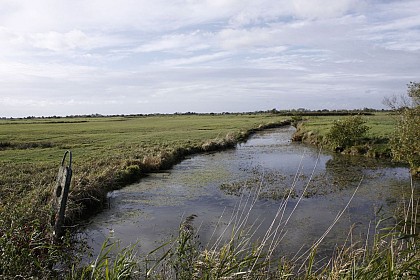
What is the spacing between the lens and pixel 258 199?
18969 millimetres

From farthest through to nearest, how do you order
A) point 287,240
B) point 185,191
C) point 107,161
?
point 107,161 < point 185,191 < point 287,240

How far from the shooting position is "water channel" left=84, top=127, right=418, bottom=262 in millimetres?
13867

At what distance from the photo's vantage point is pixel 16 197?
52.0ft

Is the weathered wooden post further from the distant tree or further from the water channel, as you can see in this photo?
the distant tree

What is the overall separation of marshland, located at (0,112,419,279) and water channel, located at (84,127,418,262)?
67 mm

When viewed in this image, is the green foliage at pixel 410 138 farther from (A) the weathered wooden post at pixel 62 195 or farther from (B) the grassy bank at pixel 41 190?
(A) the weathered wooden post at pixel 62 195

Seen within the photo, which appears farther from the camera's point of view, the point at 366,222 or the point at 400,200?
the point at 400,200

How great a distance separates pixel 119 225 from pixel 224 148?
2912cm

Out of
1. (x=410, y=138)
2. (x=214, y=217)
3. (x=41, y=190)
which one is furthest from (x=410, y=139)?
(x=41, y=190)

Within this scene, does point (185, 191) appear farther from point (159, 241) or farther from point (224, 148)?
point (224, 148)

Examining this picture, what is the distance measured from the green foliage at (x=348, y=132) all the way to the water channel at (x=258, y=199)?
6.30 metres

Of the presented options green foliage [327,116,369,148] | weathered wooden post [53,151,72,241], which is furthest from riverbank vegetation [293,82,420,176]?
weathered wooden post [53,151,72,241]

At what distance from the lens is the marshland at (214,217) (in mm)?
6258

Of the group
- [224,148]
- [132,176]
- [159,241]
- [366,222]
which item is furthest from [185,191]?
[224,148]
